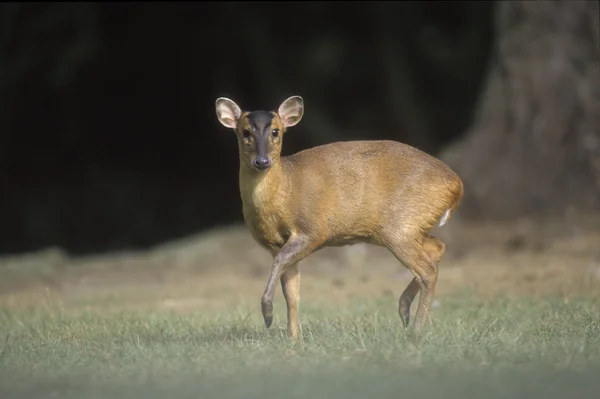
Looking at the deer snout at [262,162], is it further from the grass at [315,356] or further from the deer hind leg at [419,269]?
the grass at [315,356]

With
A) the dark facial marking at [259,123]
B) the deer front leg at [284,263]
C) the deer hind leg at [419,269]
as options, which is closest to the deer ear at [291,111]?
the dark facial marking at [259,123]

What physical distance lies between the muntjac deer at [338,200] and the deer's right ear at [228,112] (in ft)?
0.03

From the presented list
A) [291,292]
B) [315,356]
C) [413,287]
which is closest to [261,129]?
[291,292]

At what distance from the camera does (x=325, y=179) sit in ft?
27.2

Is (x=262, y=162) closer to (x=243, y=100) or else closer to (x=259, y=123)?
(x=259, y=123)

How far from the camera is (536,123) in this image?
14.0 meters

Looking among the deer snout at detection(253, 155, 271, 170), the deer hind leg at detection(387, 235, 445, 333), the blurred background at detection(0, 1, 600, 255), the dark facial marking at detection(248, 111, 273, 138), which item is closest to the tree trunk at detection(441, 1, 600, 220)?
the blurred background at detection(0, 1, 600, 255)

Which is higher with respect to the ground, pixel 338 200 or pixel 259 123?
pixel 259 123

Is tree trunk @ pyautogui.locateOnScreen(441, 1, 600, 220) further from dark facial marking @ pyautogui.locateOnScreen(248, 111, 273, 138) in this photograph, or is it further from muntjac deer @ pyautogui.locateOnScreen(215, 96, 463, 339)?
dark facial marking @ pyautogui.locateOnScreen(248, 111, 273, 138)

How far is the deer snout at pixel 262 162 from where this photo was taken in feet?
25.8

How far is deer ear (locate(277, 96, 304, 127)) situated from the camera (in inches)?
336

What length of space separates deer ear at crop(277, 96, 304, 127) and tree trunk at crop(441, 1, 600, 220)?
581 cm

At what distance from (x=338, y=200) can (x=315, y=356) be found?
1.49m

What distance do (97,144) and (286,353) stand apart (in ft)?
40.6
